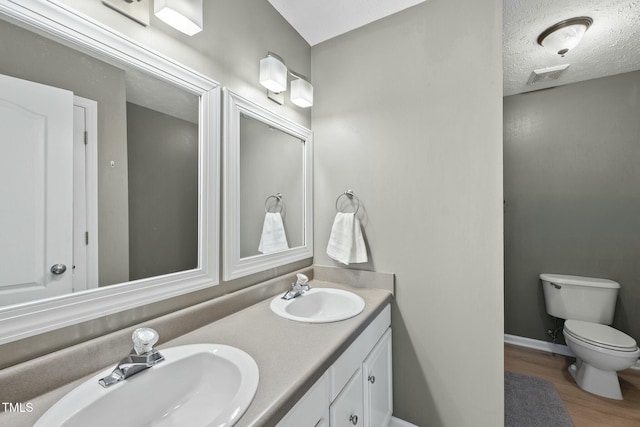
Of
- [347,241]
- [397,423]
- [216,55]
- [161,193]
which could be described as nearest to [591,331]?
[397,423]

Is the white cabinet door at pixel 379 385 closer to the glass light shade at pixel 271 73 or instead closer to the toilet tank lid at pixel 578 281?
the glass light shade at pixel 271 73

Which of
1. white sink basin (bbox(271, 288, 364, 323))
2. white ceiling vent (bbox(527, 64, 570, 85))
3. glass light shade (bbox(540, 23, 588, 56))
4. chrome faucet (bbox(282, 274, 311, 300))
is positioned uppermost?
white ceiling vent (bbox(527, 64, 570, 85))

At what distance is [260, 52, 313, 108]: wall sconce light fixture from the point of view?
1.29 metres

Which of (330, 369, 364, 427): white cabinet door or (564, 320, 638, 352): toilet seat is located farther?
(564, 320, 638, 352): toilet seat

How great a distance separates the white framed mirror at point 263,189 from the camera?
1.15m

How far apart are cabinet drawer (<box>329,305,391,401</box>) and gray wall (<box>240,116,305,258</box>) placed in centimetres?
64

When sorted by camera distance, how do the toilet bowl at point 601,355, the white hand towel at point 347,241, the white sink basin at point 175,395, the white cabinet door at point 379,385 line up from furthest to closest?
the toilet bowl at point 601,355
the white hand towel at point 347,241
the white cabinet door at point 379,385
the white sink basin at point 175,395

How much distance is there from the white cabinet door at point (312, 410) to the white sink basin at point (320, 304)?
42 cm

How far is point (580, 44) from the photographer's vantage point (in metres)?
1.70

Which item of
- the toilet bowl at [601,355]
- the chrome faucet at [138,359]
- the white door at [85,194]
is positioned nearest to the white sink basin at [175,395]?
the chrome faucet at [138,359]

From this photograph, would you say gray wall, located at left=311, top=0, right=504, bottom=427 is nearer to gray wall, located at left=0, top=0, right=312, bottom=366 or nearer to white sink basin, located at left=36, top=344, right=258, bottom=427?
gray wall, located at left=0, top=0, right=312, bottom=366

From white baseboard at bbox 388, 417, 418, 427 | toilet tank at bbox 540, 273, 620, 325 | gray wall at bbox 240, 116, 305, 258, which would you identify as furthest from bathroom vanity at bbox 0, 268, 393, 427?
toilet tank at bbox 540, 273, 620, 325

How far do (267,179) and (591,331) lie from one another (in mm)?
2532

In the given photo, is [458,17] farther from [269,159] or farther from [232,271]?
[232,271]
